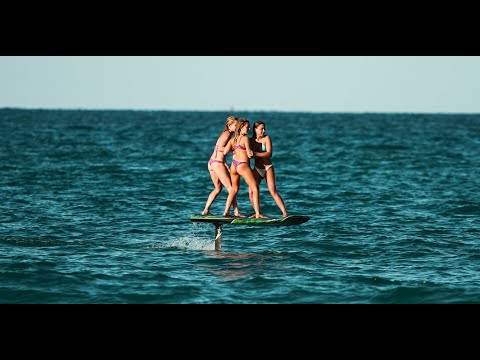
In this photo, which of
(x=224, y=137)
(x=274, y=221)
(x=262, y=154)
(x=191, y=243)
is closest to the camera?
(x=274, y=221)

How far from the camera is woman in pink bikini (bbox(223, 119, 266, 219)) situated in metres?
17.2

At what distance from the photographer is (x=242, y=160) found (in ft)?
57.7

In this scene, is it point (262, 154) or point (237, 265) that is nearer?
point (262, 154)

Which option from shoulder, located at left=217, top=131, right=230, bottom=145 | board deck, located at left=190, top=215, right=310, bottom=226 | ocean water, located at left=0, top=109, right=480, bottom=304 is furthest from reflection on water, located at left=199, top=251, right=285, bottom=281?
shoulder, located at left=217, top=131, right=230, bottom=145

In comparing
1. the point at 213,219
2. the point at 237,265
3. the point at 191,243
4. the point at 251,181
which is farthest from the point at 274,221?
the point at 191,243

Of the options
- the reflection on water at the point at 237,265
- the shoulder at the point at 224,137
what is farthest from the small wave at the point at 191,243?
the shoulder at the point at 224,137

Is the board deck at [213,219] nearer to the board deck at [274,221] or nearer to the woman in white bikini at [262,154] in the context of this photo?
the board deck at [274,221]

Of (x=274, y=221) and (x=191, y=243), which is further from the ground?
(x=274, y=221)

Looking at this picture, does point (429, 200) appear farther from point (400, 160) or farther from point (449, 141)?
point (449, 141)

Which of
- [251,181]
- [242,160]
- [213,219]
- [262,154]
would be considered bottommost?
[213,219]

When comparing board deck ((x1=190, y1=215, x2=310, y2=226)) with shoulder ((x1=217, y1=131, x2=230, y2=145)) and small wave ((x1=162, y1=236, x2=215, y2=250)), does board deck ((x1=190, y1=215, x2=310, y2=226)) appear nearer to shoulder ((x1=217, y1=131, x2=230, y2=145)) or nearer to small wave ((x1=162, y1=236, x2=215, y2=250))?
shoulder ((x1=217, y1=131, x2=230, y2=145))

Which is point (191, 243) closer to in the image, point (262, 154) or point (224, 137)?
point (224, 137)

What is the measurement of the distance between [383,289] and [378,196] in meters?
17.7
